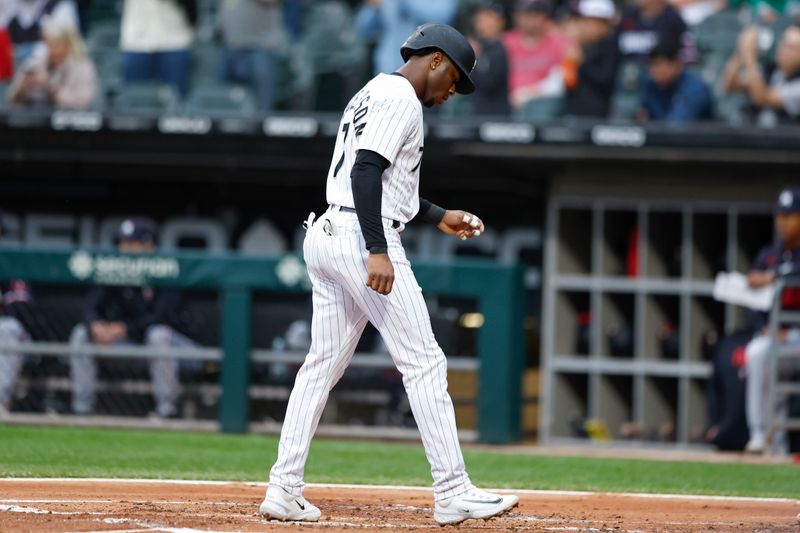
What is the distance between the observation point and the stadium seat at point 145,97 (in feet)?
39.5

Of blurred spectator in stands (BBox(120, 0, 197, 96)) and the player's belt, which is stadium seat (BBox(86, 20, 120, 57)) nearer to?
blurred spectator in stands (BBox(120, 0, 197, 96))

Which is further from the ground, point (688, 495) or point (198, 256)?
Answer: point (198, 256)

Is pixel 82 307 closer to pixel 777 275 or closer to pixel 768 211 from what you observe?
pixel 777 275

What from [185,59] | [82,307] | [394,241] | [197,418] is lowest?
[197,418]

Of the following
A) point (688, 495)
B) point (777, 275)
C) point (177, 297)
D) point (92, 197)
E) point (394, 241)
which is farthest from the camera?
point (92, 197)

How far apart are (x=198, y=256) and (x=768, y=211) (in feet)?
16.2

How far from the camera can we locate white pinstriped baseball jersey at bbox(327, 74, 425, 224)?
453 centimetres

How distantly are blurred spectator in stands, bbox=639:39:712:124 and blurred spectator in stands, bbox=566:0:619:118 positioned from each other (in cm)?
32

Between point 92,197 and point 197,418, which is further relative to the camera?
point 92,197

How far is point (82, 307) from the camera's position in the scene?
10047 mm

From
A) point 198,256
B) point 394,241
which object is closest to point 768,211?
point 198,256

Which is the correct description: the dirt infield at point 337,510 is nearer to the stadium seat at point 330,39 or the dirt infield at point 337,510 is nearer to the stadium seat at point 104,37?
the stadium seat at point 330,39

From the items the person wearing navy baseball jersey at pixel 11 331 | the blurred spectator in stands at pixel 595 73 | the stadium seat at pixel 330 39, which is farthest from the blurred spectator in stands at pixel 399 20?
the person wearing navy baseball jersey at pixel 11 331

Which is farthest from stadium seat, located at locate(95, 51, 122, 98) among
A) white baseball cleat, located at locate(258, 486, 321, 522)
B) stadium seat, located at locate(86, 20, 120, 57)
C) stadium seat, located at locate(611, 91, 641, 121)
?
white baseball cleat, located at locate(258, 486, 321, 522)
